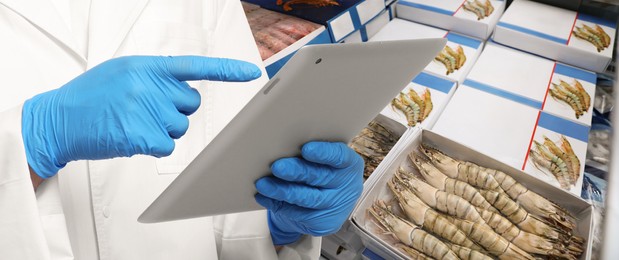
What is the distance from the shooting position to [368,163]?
1.67 meters

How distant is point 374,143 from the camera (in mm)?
1703

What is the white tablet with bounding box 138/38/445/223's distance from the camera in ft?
2.13

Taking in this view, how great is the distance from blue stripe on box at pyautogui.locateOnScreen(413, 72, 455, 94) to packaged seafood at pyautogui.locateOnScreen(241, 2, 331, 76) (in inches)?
18.1

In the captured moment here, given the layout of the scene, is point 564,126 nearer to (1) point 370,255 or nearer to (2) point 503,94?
(2) point 503,94

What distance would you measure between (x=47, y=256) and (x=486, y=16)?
2087 millimetres

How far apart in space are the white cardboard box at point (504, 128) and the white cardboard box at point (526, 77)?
0.05m

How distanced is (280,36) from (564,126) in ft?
3.94

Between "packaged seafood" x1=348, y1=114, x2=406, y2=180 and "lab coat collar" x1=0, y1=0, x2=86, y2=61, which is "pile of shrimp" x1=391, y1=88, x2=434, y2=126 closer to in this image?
"packaged seafood" x1=348, y1=114, x2=406, y2=180

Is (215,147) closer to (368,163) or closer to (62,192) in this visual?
(62,192)

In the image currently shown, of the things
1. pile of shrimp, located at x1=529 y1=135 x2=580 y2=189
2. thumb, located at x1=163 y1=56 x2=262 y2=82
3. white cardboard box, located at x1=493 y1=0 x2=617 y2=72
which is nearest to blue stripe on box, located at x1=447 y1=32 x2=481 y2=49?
white cardboard box, located at x1=493 y1=0 x2=617 y2=72

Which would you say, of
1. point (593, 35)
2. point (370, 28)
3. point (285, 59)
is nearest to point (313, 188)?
point (285, 59)

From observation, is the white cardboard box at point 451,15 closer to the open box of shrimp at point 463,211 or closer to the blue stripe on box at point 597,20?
the blue stripe on box at point 597,20

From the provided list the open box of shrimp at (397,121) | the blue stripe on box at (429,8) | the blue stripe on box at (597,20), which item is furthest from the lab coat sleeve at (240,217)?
the blue stripe on box at (597,20)

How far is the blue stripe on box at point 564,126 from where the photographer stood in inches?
63.1
